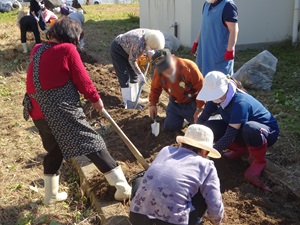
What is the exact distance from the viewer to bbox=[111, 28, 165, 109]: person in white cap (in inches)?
184

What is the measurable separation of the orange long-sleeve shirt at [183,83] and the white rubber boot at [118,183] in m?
1.26

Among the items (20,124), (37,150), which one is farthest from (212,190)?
(20,124)

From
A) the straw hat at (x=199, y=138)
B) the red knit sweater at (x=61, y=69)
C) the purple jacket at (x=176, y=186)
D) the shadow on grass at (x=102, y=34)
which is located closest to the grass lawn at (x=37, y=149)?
the shadow on grass at (x=102, y=34)

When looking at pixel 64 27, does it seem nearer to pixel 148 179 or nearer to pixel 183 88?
pixel 148 179

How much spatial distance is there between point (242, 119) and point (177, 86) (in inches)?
40.8

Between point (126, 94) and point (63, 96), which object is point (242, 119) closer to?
point (63, 96)

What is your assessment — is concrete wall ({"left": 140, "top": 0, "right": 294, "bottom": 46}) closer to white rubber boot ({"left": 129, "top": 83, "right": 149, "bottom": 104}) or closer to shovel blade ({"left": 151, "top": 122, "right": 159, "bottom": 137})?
white rubber boot ({"left": 129, "top": 83, "right": 149, "bottom": 104})

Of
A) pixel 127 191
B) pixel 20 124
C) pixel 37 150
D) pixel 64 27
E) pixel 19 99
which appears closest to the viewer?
pixel 64 27

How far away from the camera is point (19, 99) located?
6359 millimetres

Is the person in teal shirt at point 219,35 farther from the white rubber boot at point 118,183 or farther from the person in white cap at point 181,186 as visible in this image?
the person in white cap at point 181,186

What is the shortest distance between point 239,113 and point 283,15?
23.3 feet

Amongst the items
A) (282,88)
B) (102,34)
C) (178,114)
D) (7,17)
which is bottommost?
(7,17)


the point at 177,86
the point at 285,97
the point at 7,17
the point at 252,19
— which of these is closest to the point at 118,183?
the point at 177,86

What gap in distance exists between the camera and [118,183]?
3.08 meters
